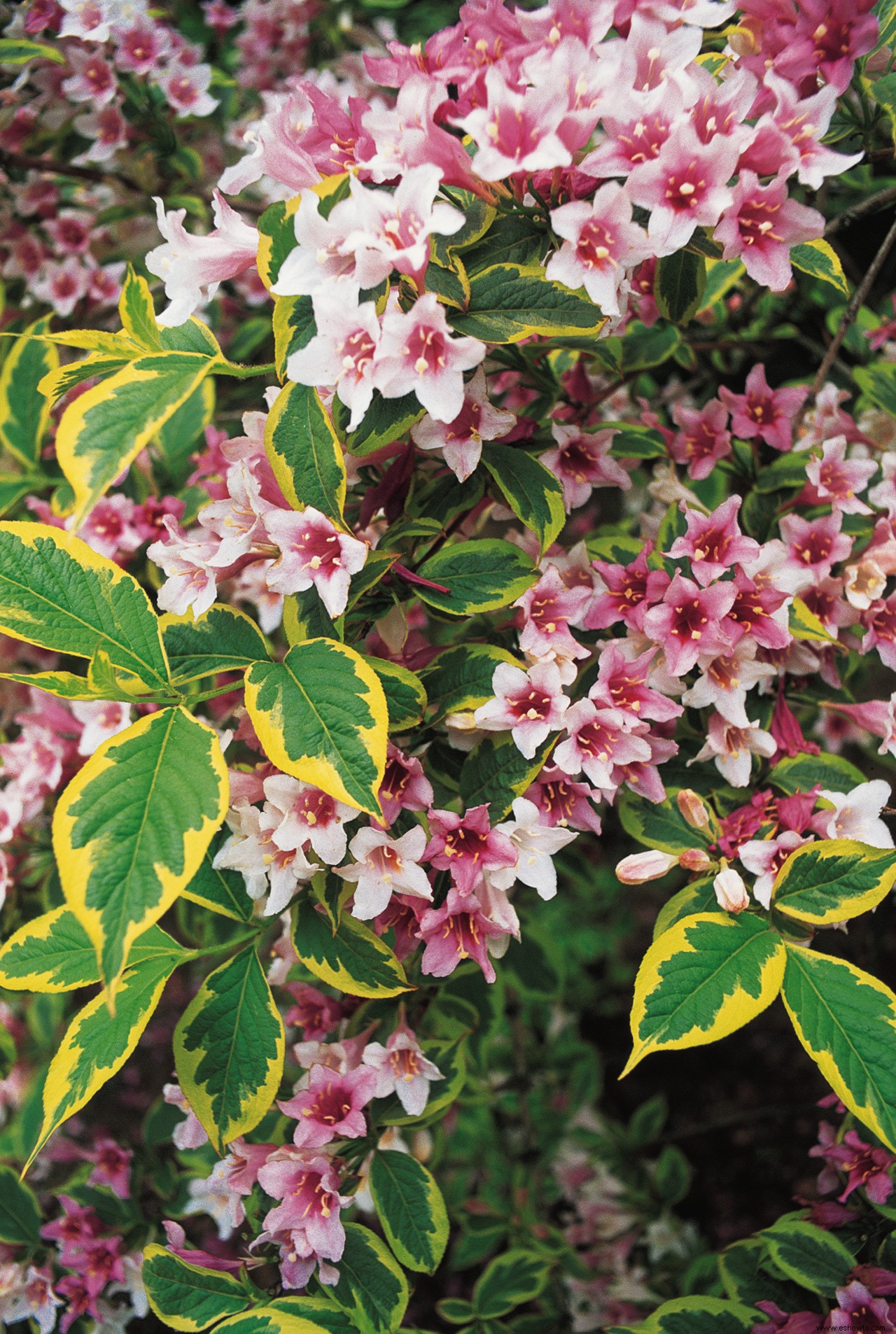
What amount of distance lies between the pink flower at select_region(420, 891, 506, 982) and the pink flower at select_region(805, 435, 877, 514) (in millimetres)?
718

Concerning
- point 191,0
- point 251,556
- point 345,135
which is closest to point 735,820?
point 251,556

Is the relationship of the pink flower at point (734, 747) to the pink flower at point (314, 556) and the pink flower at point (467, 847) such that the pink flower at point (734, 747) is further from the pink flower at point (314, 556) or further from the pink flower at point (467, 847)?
the pink flower at point (314, 556)

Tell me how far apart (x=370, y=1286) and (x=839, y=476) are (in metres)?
1.22

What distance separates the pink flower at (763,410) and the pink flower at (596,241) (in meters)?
0.54

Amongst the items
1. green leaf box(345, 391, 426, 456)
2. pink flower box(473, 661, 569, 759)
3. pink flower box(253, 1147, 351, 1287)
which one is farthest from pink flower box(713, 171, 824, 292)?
pink flower box(253, 1147, 351, 1287)

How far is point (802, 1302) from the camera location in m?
1.38

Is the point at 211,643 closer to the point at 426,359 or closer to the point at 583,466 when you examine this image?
the point at 426,359

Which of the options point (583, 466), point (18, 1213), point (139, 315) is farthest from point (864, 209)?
point (18, 1213)

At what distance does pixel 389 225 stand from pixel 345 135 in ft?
0.79

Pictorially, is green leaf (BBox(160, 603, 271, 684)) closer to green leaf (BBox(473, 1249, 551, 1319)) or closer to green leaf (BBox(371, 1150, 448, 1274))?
green leaf (BBox(371, 1150, 448, 1274))

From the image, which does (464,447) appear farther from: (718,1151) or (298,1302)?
(718,1151)

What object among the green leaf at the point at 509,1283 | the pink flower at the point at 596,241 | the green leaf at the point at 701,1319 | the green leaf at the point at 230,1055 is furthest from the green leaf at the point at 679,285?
the green leaf at the point at 509,1283

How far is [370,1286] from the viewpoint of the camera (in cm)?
116

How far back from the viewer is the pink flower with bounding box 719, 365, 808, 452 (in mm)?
1426
